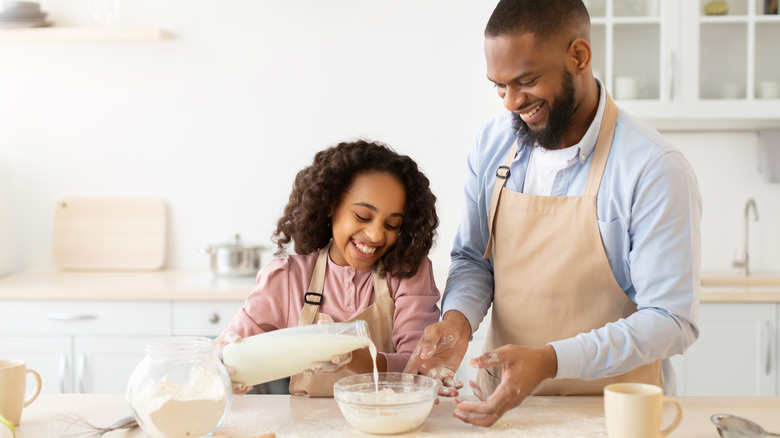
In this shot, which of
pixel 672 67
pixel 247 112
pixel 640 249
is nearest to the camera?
pixel 640 249

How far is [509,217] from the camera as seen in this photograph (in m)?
1.66

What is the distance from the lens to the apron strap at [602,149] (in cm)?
155

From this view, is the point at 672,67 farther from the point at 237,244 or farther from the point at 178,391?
the point at 178,391

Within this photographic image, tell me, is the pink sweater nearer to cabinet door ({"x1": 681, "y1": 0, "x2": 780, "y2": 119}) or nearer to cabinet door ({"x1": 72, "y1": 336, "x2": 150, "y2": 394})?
cabinet door ({"x1": 72, "y1": 336, "x2": 150, "y2": 394})

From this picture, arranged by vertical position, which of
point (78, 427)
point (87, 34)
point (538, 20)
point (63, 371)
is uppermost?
point (87, 34)

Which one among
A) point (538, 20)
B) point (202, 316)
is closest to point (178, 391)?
point (538, 20)

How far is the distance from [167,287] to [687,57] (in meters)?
2.03

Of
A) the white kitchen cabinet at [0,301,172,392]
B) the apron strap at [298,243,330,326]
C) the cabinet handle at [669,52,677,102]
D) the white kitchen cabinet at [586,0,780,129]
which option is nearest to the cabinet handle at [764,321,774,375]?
the white kitchen cabinet at [586,0,780,129]

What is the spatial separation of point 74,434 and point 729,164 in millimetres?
2719

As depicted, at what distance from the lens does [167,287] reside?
285 cm

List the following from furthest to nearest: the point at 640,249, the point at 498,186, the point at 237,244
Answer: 1. the point at 237,244
2. the point at 498,186
3. the point at 640,249

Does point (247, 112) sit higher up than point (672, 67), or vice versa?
point (672, 67)

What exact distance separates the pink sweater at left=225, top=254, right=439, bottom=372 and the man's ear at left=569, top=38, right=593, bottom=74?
20.4 inches

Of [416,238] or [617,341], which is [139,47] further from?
[617,341]
